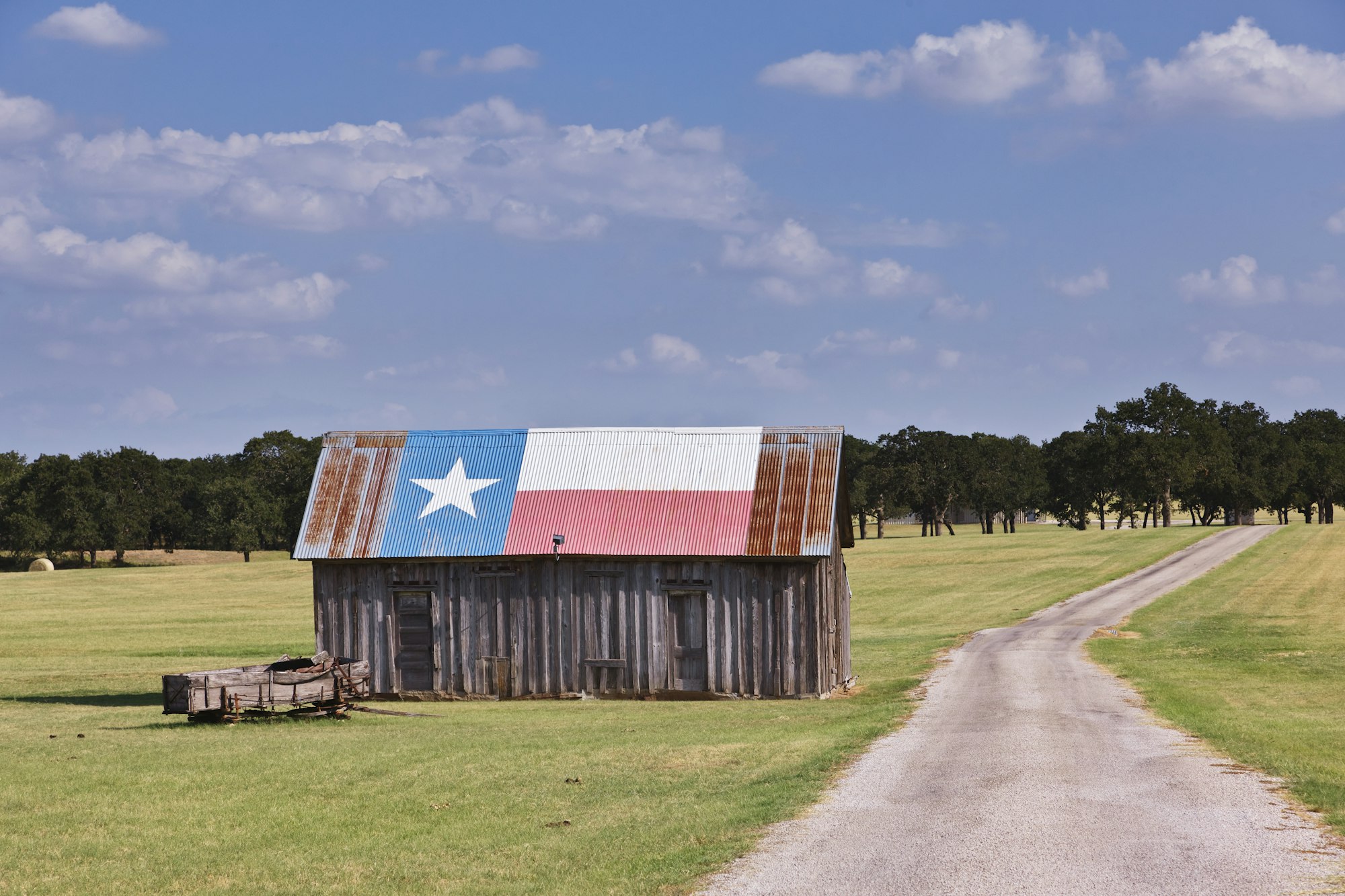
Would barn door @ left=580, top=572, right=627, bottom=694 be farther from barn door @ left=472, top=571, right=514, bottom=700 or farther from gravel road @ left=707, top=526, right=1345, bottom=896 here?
gravel road @ left=707, top=526, right=1345, bottom=896

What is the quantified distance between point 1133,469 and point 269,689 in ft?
347

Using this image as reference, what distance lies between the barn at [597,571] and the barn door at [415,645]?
0.04 metres

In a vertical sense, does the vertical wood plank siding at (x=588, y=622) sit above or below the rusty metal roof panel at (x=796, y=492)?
below

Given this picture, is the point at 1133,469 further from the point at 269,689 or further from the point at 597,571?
the point at 269,689

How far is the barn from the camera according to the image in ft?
105

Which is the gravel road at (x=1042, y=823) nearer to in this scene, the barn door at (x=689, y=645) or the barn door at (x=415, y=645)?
the barn door at (x=689, y=645)

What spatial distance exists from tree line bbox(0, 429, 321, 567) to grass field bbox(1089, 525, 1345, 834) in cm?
8004

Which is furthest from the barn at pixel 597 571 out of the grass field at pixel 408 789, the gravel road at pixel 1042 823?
the gravel road at pixel 1042 823

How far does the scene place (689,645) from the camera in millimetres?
32156

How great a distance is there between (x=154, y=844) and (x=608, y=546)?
19.6 m

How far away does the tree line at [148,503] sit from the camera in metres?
113

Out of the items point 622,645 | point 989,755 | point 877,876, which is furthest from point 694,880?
point 622,645

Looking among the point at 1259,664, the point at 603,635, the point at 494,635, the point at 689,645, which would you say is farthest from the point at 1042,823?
the point at 1259,664

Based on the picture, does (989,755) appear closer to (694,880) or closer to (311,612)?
(694,880)
